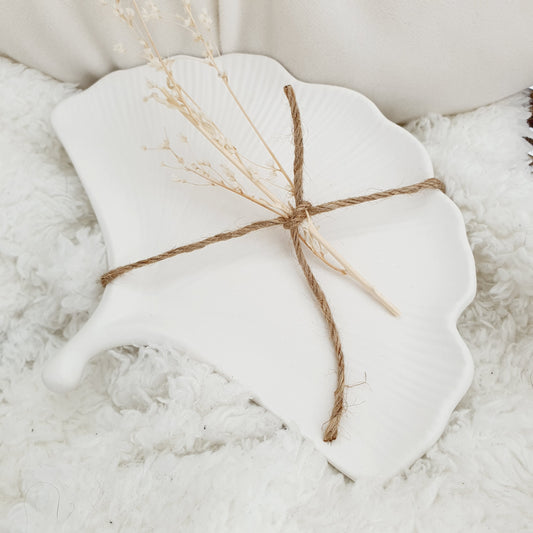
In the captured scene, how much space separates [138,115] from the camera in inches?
26.8

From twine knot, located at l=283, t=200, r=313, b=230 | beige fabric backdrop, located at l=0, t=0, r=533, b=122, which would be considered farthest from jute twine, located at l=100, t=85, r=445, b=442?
beige fabric backdrop, located at l=0, t=0, r=533, b=122

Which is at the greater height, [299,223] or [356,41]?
[356,41]

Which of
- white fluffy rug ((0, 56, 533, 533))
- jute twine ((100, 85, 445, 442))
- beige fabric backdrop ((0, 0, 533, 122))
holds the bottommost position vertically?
white fluffy rug ((0, 56, 533, 533))

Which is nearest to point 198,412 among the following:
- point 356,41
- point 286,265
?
point 286,265

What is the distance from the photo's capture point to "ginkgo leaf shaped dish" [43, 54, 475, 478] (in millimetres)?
523

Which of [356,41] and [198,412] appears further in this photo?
[356,41]

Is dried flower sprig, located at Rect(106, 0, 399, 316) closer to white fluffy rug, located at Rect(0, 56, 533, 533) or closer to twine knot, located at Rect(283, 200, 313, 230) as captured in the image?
twine knot, located at Rect(283, 200, 313, 230)

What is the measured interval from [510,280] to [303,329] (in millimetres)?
230

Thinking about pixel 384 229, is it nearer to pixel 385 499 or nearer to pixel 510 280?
pixel 510 280

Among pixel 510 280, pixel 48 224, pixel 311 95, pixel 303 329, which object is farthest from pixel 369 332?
pixel 48 224

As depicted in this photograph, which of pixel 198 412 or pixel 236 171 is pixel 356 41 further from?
pixel 198 412

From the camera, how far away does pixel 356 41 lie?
0.64 metres

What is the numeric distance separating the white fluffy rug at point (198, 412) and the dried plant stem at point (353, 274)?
120mm

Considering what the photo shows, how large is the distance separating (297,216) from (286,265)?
0.19ft
